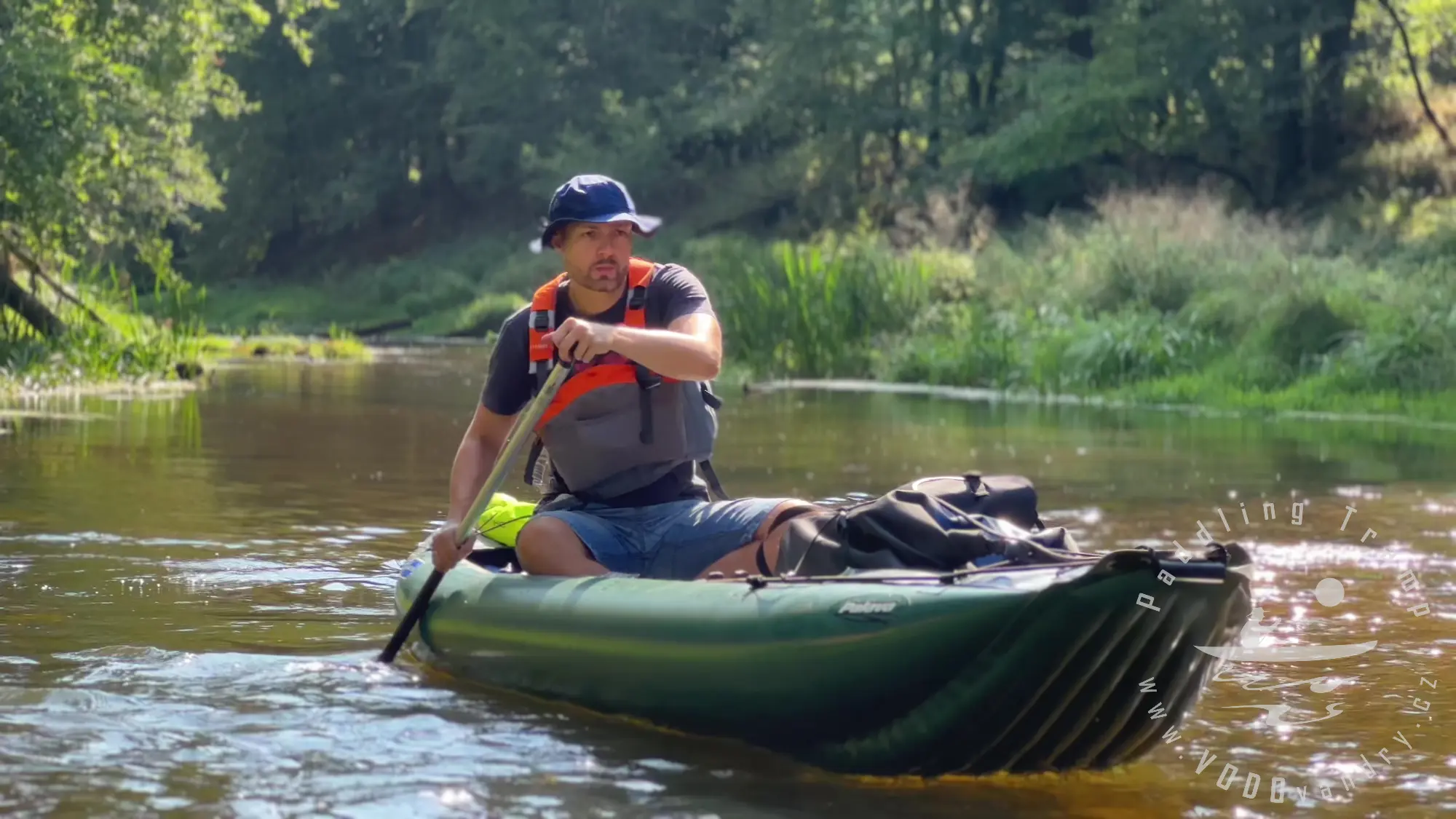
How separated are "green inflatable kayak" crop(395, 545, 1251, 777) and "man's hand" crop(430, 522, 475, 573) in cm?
47

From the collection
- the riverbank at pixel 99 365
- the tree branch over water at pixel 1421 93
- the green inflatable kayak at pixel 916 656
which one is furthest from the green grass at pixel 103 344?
the tree branch over water at pixel 1421 93

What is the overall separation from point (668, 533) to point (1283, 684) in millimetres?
1832

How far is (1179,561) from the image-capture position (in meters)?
3.85

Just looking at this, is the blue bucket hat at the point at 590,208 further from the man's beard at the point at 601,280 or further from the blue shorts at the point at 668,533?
the blue shorts at the point at 668,533

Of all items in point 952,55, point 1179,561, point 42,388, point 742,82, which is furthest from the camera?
point 742,82

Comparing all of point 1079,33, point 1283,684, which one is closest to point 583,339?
point 1283,684

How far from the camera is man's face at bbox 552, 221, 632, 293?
5.39m

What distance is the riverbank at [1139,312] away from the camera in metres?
15.5

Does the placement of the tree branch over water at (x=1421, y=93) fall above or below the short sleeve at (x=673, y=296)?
above

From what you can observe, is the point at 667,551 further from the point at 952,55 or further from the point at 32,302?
the point at 952,55

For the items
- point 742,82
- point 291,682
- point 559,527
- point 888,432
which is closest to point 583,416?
Result: point 559,527

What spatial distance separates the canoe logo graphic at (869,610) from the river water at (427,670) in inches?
16.8

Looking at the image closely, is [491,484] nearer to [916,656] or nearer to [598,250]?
[598,250]

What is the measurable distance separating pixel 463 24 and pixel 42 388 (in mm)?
32385
